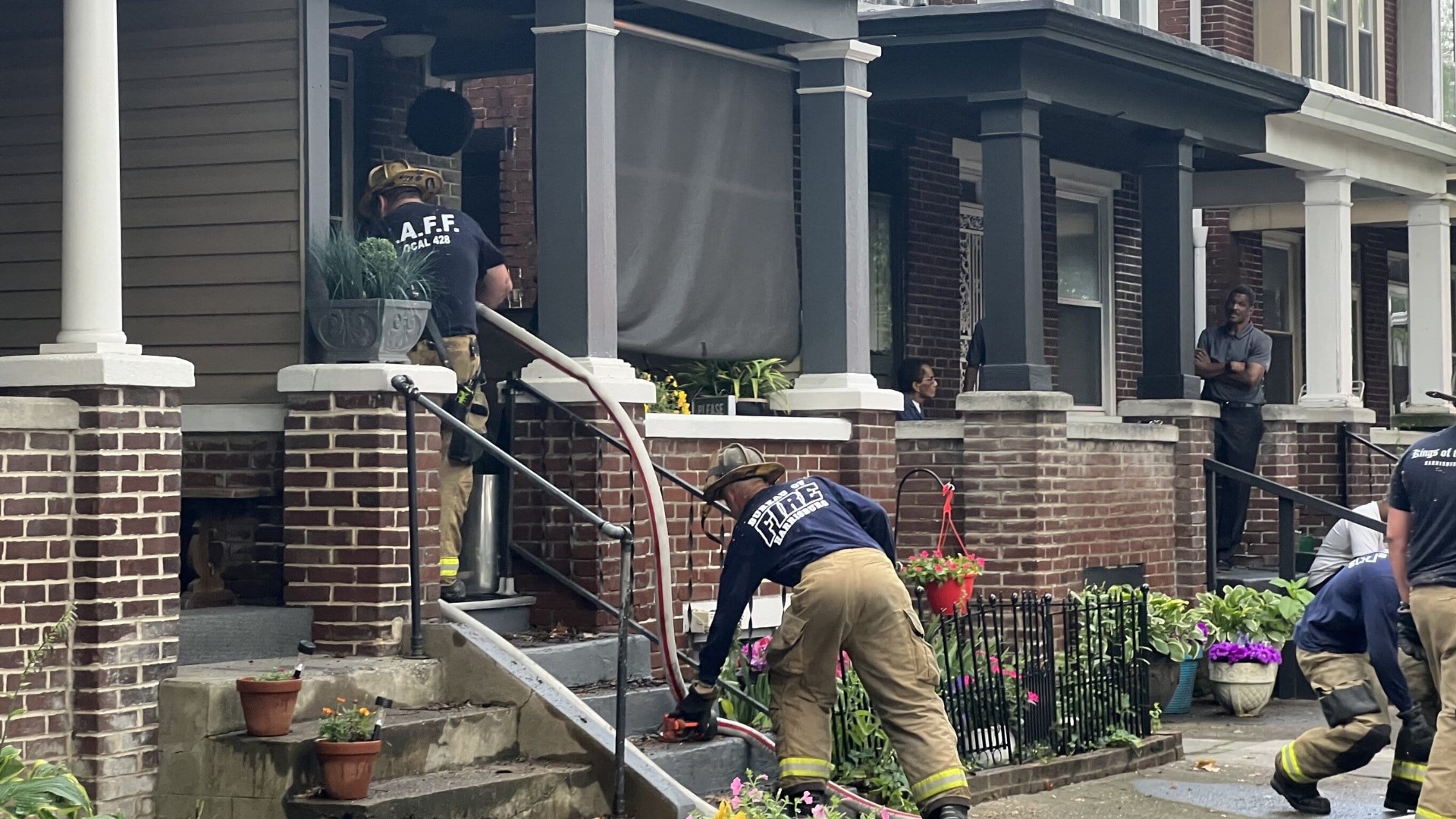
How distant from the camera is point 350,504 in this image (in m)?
8.25

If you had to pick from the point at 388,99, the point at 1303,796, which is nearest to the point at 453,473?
the point at 388,99

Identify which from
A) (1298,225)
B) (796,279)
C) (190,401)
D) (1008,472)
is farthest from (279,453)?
(1298,225)

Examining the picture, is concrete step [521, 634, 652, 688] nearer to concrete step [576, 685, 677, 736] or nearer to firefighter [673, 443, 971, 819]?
concrete step [576, 685, 677, 736]

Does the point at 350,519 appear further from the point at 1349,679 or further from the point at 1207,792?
the point at 1349,679

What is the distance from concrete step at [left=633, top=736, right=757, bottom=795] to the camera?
8.27 m

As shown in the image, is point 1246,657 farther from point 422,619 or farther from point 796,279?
point 422,619

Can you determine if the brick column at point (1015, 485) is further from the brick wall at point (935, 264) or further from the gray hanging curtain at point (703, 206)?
the brick wall at point (935, 264)

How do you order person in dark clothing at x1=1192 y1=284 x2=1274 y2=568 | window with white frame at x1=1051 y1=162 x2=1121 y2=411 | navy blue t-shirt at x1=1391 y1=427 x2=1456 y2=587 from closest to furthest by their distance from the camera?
navy blue t-shirt at x1=1391 y1=427 x2=1456 y2=587 < person in dark clothing at x1=1192 y1=284 x2=1274 y2=568 < window with white frame at x1=1051 y1=162 x2=1121 y2=411

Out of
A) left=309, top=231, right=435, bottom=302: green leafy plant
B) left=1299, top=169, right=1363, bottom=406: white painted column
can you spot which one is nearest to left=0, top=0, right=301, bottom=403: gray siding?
left=309, top=231, right=435, bottom=302: green leafy plant

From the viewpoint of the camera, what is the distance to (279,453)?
27.8ft

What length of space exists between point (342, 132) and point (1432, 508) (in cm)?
654

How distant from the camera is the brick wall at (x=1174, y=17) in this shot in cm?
1752

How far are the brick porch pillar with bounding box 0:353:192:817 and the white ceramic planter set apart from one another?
7147 millimetres

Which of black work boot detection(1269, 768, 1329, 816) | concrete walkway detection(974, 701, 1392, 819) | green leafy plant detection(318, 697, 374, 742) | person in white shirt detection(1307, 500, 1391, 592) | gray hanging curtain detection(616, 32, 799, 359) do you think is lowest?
concrete walkway detection(974, 701, 1392, 819)
